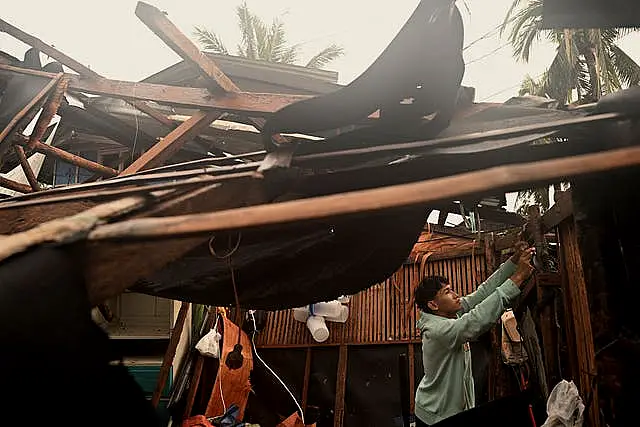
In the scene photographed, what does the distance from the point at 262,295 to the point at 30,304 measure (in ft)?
9.78

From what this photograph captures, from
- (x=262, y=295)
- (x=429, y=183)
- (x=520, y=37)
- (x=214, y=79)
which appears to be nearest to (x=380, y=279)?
(x=262, y=295)

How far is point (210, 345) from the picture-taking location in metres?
8.42

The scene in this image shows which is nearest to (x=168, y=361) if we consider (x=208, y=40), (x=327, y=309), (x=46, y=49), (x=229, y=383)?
(x=229, y=383)

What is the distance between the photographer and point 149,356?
30.5ft

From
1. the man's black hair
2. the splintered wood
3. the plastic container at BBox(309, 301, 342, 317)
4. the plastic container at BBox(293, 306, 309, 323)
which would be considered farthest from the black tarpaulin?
the plastic container at BBox(293, 306, 309, 323)

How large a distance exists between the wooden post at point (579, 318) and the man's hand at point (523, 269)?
0.87 ft

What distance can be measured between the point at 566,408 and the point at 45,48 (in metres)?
4.42

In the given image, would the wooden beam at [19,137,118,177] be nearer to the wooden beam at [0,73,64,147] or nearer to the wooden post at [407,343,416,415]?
the wooden beam at [0,73,64,147]

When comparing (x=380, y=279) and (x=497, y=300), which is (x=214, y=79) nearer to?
(x=380, y=279)

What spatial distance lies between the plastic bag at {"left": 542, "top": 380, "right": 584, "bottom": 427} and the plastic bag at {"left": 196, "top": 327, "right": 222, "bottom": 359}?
540cm

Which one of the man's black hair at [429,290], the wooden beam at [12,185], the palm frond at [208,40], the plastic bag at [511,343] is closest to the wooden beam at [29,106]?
the wooden beam at [12,185]

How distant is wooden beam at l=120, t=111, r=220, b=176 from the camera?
11.9ft

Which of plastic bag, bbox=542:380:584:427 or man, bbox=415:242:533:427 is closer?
plastic bag, bbox=542:380:584:427

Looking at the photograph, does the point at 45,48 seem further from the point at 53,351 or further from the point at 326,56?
the point at 326,56
